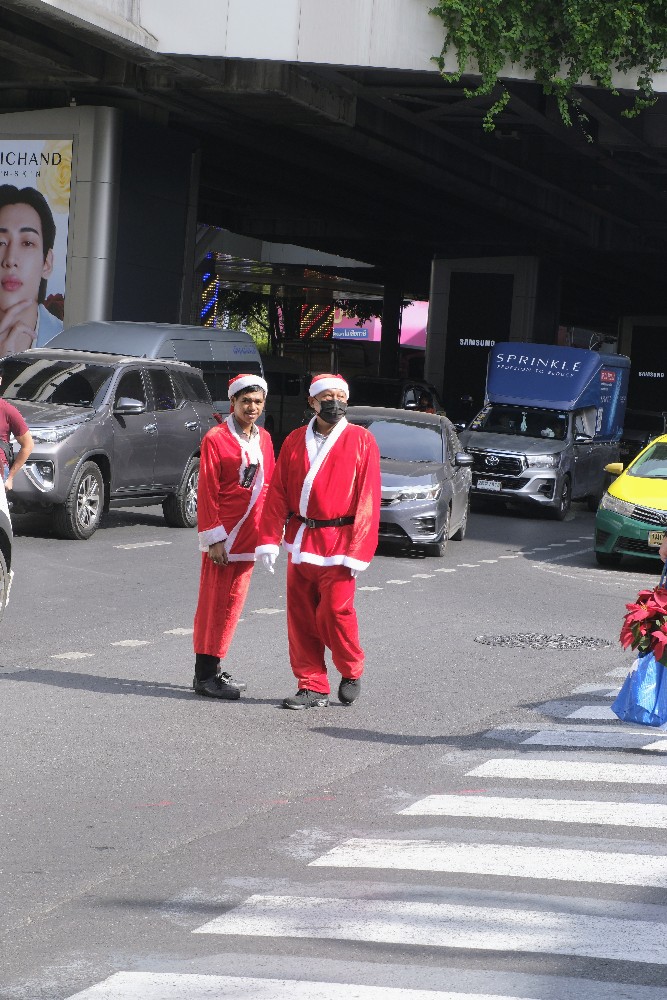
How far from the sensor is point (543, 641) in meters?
11.8

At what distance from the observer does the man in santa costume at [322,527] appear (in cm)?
Result: 863

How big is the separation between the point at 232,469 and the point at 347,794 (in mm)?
2693

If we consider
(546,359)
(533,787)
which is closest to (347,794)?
(533,787)

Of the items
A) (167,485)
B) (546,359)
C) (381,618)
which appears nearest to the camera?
(381,618)

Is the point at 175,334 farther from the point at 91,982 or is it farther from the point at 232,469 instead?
the point at 91,982

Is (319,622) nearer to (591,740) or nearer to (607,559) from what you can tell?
(591,740)

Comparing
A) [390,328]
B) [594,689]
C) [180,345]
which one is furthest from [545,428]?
[390,328]

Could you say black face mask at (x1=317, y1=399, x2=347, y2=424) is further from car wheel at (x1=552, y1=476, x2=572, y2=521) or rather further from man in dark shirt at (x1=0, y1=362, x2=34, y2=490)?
car wheel at (x1=552, y1=476, x2=572, y2=521)

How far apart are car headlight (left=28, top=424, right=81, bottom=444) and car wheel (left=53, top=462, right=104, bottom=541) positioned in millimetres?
378

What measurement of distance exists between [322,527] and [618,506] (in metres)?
9.88

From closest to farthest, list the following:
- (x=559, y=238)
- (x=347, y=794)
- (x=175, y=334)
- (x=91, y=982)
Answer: (x=91, y=982) < (x=347, y=794) < (x=175, y=334) < (x=559, y=238)

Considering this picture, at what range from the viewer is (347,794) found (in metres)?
6.80

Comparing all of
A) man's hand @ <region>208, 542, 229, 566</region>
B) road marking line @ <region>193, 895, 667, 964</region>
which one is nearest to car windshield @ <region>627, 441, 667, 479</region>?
man's hand @ <region>208, 542, 229, 566</region>

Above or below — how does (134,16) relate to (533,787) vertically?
above
